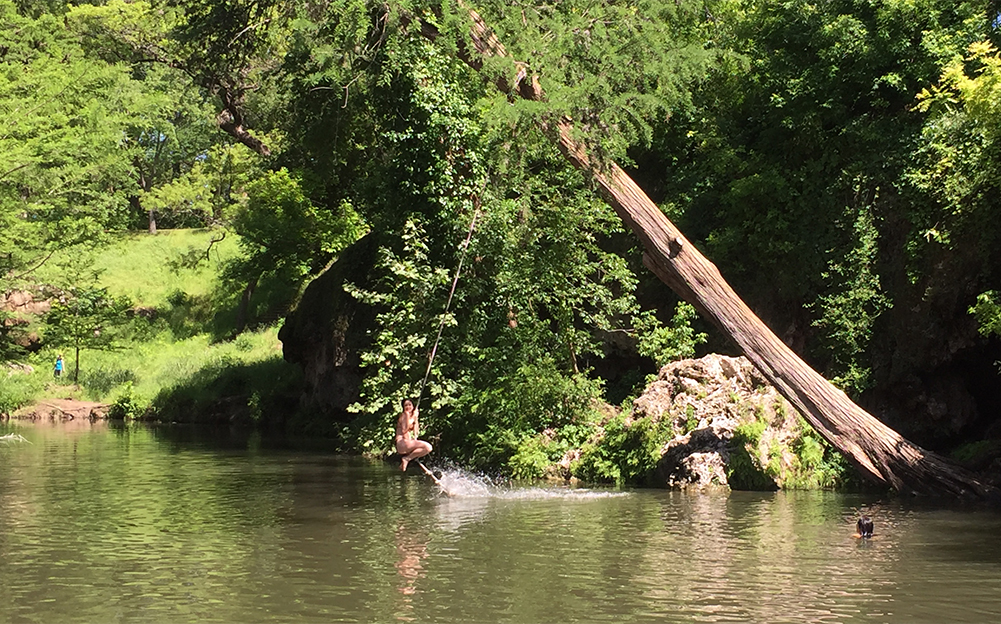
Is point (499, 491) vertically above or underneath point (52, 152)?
underneath

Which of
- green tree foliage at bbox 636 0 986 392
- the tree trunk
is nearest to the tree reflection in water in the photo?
green tree foliage at bbox 636 0 986 392

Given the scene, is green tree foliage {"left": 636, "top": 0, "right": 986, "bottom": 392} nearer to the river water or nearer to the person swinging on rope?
the river water

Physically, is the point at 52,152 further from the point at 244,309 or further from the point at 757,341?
the point at 757,341

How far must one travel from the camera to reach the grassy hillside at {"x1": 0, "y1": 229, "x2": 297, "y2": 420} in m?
34.4

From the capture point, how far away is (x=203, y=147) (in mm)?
57781

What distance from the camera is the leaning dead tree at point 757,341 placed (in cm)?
1595

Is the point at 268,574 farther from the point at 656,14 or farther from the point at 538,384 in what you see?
the point at 656,14

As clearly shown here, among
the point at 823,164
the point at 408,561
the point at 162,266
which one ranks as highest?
the point at 162,266

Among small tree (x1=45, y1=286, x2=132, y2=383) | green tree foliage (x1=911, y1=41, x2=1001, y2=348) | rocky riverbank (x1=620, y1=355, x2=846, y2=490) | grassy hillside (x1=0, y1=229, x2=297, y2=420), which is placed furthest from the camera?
small tree (x1=45, y1=286, x2=132, y2=383)

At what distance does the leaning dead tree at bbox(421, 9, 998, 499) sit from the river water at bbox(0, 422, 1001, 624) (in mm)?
764

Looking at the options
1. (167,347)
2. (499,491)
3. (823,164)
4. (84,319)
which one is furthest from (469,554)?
(167,347)

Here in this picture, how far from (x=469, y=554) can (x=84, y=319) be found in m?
30.4

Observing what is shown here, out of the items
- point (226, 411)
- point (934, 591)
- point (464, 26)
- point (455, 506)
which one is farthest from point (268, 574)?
point (226, 411)

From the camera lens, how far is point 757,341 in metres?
16.9
